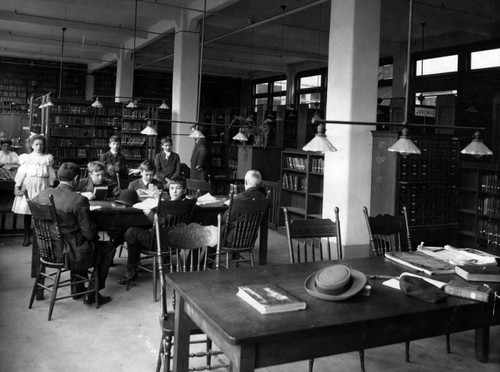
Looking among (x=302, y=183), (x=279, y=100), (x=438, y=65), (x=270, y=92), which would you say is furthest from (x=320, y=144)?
(x=270, y=92)

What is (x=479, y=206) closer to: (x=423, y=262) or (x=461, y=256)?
(x=461, y=256)

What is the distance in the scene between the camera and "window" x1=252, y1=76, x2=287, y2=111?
687 inches

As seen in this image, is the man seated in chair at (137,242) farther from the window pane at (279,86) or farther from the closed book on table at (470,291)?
the window pane at (279,86)

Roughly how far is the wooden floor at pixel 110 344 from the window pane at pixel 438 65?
8568mm

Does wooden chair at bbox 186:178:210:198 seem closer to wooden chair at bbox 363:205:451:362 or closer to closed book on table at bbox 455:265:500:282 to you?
wooden chair at bbox 363:205:451:362

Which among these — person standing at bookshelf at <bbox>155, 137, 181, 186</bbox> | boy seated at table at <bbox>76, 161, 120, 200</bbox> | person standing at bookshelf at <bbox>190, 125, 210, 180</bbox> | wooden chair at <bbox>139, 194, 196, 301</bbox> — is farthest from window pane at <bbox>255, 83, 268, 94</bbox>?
wooden chair at <bbox>139, 194, 196, 301</bbox>

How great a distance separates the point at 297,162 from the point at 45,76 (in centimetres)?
1191

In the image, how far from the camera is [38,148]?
Result: 688cm

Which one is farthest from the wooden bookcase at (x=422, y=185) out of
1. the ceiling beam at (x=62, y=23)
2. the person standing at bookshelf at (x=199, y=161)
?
the ceiling beam at (x=62, y=23)

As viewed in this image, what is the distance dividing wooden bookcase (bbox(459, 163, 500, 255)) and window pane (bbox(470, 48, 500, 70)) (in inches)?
169

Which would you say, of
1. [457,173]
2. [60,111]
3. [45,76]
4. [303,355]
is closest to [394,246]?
[303,355]

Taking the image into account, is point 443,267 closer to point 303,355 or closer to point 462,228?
point 303,355

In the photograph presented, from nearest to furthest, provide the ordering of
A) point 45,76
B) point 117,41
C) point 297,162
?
point 297,162, point 117,41, point 45,76

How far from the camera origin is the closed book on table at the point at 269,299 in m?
2.25
